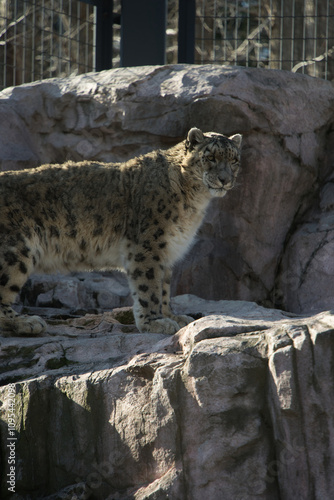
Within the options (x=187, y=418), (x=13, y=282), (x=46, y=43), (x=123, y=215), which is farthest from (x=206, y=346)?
(x=46, y=43)

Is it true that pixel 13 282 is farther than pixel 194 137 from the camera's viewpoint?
No

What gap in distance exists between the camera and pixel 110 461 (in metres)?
Answer: 4.21

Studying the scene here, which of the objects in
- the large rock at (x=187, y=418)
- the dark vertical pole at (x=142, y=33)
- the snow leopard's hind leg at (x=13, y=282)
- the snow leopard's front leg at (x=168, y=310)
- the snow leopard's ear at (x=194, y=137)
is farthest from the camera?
the dark vertical pole at (x=142, y=33)

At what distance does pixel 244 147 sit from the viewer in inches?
290

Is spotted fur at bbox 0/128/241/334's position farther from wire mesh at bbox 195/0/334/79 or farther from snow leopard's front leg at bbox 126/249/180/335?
wire mesh at bbox 195/0/334/79

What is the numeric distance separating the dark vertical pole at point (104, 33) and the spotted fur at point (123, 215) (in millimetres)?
2842

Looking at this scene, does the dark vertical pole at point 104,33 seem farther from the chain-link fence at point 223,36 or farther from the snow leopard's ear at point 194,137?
the snow leopard's ear at point 194,137

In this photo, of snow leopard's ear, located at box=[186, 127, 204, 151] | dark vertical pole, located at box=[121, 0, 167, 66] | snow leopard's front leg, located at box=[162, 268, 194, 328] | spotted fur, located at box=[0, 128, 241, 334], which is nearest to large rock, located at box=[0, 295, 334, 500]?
spotted fur, located at box=[0, 128, 241, 334]

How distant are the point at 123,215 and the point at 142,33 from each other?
338 centimetres

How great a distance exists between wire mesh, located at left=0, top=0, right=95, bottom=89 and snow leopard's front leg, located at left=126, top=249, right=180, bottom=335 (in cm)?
360

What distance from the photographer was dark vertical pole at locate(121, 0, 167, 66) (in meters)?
8.37

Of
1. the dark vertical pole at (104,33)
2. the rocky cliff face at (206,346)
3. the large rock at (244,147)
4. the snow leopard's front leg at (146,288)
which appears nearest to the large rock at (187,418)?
the rocky cliff face at (206,346)

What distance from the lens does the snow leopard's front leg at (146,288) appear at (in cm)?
545

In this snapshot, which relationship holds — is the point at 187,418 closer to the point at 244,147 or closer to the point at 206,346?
the point at 206,346
